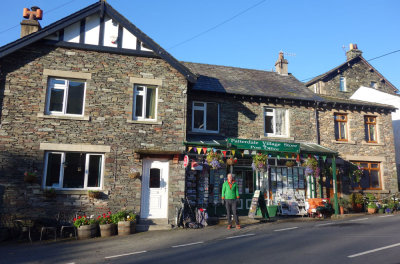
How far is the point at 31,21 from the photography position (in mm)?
13078

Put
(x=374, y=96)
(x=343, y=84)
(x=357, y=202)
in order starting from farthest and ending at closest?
(x=343, y=84) → (x=374, y=96) → (x=357, y=202)

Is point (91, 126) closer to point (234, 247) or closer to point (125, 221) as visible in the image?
point (125, 221)

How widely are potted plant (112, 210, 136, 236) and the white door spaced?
79 centimetres

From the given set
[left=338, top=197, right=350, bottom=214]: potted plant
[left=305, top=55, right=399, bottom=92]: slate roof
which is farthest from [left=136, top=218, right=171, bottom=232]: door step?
[left=305, top=55, right=399, bottom=92]: slate roof

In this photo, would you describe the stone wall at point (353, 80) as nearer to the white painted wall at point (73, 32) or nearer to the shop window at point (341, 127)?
the shop window at point (341, 127)

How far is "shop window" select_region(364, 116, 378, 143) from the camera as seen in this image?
1805 cm

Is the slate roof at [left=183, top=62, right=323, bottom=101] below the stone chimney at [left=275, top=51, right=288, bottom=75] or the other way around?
below

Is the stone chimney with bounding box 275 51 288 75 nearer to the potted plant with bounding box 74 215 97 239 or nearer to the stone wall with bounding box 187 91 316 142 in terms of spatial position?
the stone wall with bounding box 187 91 316 142

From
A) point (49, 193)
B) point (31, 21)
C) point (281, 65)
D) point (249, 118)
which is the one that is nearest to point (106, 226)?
point (49, 193)

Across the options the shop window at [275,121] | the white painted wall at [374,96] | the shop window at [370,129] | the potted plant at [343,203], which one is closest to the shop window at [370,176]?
the shop window at [370,129]

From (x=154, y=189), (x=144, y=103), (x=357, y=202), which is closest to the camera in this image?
(x=154, y=189)

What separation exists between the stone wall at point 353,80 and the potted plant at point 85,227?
16707mm

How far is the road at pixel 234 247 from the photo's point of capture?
675 centimetres

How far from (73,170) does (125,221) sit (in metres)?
2.81
